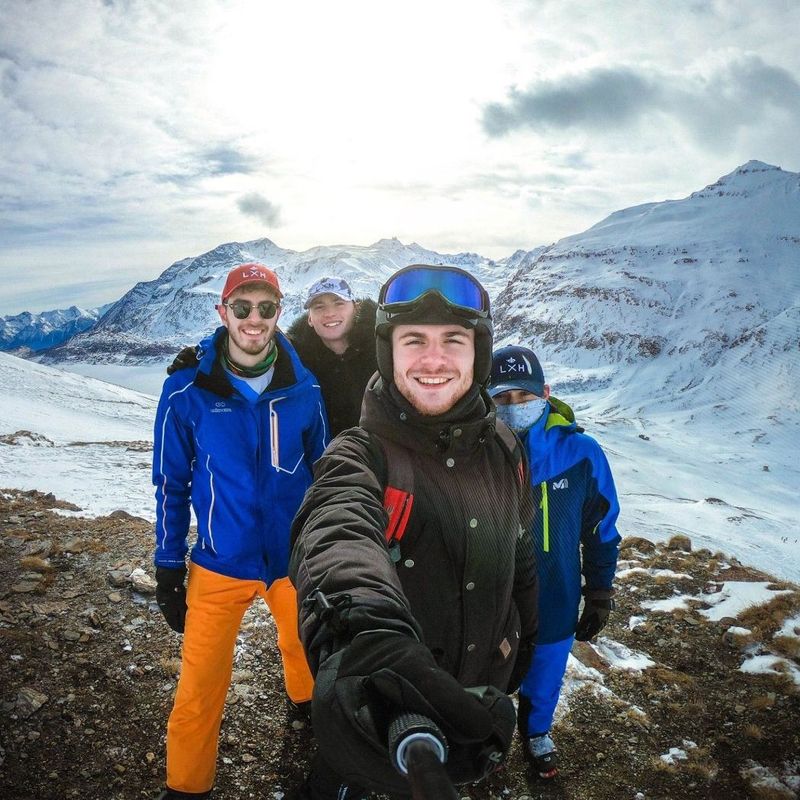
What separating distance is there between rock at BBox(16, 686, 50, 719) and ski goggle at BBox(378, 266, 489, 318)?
487 cm

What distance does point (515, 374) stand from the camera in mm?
4293

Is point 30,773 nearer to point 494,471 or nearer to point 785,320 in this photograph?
point 494,471

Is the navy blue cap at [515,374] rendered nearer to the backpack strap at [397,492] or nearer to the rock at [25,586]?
the backpack strap at [397,492]

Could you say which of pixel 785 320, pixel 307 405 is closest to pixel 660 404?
pixel 785 320

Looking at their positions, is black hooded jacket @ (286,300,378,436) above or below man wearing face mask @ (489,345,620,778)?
above

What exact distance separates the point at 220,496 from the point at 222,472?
0.61 feet

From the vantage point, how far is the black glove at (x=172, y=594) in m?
3.69

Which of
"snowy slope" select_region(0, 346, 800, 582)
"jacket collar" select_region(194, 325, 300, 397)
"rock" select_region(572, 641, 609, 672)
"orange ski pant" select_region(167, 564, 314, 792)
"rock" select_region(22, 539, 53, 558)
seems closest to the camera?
"orange ski pant" select_region(167, 564, 314, 792)

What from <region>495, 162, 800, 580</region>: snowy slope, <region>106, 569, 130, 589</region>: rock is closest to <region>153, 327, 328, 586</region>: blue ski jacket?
<region>106, 569, 130, 589</region>: rock

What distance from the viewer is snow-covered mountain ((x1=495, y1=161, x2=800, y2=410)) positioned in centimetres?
12250

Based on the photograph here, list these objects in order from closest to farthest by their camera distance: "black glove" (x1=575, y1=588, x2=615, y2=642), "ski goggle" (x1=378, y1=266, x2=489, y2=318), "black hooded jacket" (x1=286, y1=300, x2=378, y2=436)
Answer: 1. "ski goggle" (x1=378, y1=266, x2=489, y2=318)
2. "black glove" (x1=575, y1=588, x2=615, y2=642)
3. "black hooded jacket" (x1=286, y1=300, x2=378, y2=436)

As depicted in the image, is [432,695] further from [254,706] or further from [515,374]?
[254,706]

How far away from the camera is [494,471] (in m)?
2.55

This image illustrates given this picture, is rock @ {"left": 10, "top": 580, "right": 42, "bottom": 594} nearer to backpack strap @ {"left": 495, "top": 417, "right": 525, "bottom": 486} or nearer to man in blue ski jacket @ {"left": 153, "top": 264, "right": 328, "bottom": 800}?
→ man in blue ski jacket @ {"left": 153, "top": 264, "right": 328, "bottom": 800}
